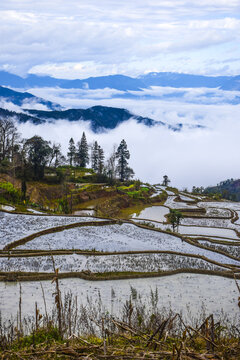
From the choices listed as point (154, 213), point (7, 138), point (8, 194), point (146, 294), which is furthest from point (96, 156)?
point (146, 294)

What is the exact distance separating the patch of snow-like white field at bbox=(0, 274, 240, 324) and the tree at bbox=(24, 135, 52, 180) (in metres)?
32.9

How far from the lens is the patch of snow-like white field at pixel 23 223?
20562 mm

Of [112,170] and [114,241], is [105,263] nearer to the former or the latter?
[114,241]

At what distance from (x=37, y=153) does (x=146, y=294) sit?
116 feet

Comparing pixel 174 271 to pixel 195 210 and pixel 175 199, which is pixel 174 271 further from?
pixel 175 199

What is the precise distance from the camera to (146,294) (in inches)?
485

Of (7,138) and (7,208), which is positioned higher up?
(7,138)

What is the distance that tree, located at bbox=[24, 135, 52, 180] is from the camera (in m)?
43.8

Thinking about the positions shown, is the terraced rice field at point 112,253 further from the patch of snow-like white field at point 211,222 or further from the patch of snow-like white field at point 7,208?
the patch of snow-like white field at point 211,222

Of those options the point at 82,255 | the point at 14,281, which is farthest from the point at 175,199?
the point at 14,281

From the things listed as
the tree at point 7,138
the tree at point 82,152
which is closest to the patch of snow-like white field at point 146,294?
the tree at point 7,138

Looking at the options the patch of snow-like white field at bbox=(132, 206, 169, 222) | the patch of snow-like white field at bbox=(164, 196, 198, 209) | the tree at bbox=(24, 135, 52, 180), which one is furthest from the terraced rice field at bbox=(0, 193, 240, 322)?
the tree at bbox=(24, 135, 52, 180)

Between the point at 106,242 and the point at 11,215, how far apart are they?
32.0ft

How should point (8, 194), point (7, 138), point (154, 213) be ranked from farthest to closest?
1. point (7, 138)
2. point (154, 213)
3. point (8, 194)
